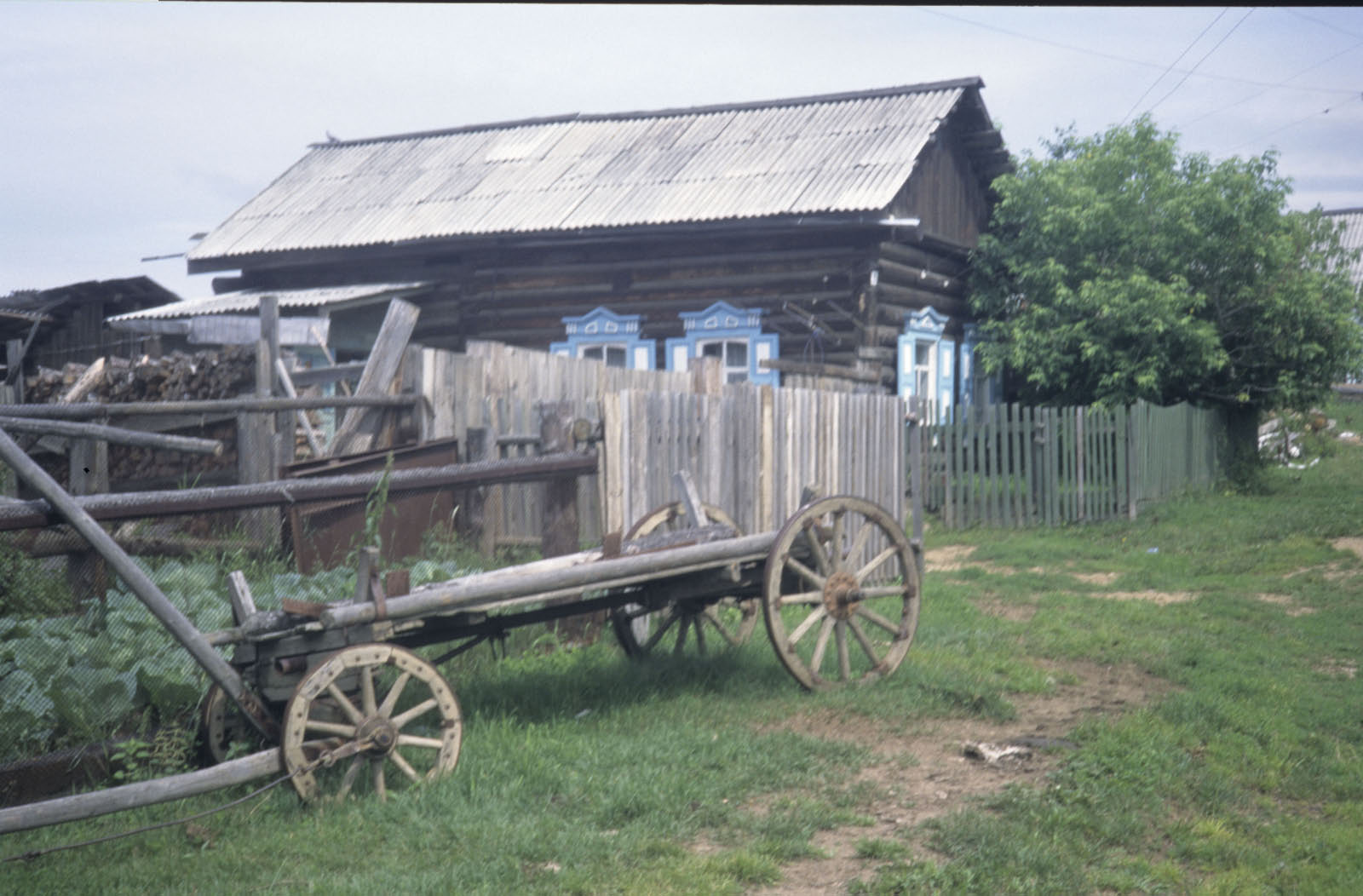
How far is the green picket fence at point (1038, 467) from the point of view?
13.4 meters

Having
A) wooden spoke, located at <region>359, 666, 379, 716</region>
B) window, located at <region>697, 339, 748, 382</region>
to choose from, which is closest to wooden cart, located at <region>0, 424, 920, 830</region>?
wooden spoke, located at <region>359, 666, 379, 716</region>

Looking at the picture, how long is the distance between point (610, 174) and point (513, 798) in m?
14.7

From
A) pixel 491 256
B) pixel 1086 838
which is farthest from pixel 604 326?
pixel 1086 838

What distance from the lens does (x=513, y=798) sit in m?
4.32

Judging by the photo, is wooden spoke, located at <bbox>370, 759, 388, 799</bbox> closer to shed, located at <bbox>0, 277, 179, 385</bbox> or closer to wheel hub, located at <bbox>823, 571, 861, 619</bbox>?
wheel hub, located at <bbox>823, 571, 861, 619</bbox>

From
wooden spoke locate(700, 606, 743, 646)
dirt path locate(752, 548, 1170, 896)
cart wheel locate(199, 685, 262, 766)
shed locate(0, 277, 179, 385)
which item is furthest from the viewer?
shed locate(0, 277, 179, 385)

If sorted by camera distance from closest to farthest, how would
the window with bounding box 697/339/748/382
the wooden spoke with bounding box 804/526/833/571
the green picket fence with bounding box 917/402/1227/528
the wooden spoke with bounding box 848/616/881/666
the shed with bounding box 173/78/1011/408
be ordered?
the wooden spoke with bounding box 804/526/833/571
the wooden spoke with bounding box 848/616/881/666
the green picket fence with bounding box 917/402/1227/528
the shed with bounding box 173/78/1011/408
the window with bounding box 697/339/748/382

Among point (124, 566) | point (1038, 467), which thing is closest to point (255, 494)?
point (124, 566)

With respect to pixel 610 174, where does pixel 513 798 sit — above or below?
below

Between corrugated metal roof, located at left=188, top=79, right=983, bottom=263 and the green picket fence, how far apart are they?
10.1 feet

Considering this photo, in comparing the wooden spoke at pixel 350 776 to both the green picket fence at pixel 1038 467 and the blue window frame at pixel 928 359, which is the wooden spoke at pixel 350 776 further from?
the blue window frame at pixel 928 359

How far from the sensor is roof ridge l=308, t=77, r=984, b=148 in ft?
59.4

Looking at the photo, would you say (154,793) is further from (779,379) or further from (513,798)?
(779,379)

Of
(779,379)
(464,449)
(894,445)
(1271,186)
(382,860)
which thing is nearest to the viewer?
(382,860)
